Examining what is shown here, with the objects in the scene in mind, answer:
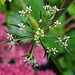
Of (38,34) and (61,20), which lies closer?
(38,34)

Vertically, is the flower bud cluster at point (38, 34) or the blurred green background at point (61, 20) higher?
the blurred green background at point (61, 20)

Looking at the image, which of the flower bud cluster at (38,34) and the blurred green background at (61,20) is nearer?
the flower bud cluster at (38,34)

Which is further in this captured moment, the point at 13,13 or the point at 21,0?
the point at 13,13

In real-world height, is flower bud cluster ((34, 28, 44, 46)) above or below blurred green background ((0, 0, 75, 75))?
below

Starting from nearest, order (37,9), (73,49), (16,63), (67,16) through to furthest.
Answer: (16,63) → (37,9) → (73,49) → (67,16)

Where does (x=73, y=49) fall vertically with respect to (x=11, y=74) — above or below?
above

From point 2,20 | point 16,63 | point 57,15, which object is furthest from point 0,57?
point 57,15

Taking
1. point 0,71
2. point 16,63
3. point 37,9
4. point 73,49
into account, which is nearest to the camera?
point 0,71

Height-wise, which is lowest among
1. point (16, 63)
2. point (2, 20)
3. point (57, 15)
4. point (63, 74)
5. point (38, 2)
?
point (63, 74)

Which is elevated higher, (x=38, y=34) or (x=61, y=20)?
(x=61, y=20)

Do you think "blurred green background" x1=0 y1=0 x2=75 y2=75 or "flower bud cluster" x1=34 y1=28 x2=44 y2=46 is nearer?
"flower bud cluster" x1=34 y1=28 x2=44 y2=46

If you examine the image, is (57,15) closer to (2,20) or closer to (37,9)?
(37,9)
